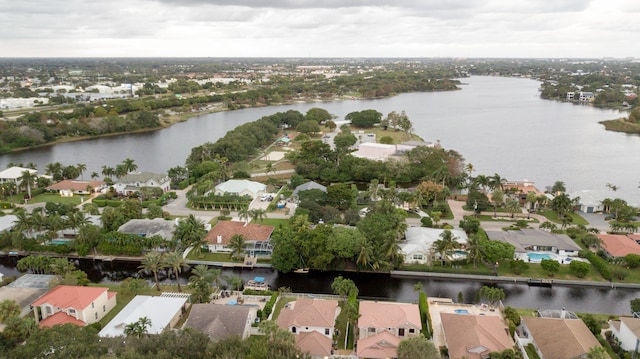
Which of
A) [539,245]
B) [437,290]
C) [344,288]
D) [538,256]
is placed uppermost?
[344,288]

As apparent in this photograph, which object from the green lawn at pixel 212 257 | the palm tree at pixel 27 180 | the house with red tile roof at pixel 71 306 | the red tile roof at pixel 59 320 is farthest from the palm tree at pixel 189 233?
the palm tree at pixel 27 180

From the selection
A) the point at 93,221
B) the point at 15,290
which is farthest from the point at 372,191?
the point at 15,290

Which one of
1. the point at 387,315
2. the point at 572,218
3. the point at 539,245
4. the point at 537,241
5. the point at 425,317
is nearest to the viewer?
the point at 387,315

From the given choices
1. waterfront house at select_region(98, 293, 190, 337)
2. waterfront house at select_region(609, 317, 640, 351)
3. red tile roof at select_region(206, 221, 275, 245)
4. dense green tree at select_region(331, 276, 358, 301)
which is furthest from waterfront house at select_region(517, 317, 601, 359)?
red tile roof at select_region(206, 221, 275, 245)

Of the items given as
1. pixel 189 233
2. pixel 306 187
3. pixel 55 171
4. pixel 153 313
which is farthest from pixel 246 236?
pixel 55 171

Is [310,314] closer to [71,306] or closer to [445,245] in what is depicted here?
[445,245]

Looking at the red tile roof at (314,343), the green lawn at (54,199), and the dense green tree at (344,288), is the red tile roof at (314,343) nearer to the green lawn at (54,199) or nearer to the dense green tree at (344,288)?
the dense green tree at (344,288)

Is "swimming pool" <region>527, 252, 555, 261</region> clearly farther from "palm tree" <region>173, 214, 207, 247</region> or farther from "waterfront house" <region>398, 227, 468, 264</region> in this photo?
"palm tree" <region>173, 214, 207, 247</region>
